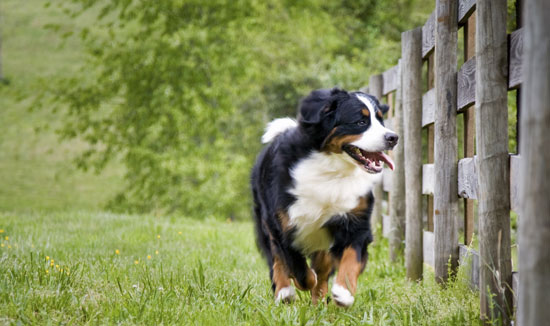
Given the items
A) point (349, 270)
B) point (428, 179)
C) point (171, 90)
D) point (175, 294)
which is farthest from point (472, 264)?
point (171, 90)

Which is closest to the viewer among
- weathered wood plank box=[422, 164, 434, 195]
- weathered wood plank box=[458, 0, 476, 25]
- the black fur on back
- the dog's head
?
weathered wood plank box=[458, 0, 476, 25]

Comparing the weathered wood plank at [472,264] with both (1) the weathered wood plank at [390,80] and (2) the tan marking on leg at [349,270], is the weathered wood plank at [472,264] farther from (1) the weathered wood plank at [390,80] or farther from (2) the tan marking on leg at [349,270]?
(1) the weathered wood plank at [390,80]

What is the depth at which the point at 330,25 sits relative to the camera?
16.6 metres

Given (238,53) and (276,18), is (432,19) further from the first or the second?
(276,18)

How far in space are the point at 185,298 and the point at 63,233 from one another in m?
3.58

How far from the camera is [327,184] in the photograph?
3.92 m

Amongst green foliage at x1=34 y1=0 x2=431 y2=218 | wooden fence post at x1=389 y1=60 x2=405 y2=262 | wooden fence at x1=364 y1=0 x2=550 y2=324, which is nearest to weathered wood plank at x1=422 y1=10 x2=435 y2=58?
wooden fence at x1=364 y1=0 x2=550 y2=324

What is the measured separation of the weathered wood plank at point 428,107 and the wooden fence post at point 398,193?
793 millimetres

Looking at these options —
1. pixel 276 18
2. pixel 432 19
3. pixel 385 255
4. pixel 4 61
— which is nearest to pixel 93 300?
pixel 432 19

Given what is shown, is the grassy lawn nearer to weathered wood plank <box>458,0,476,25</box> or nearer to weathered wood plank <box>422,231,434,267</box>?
weathered wood plank <box>422,231,434,267</box>

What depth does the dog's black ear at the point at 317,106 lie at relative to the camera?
155 inches

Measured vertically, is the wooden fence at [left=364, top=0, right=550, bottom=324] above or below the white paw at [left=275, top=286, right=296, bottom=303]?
above

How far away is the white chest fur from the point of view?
3.90m

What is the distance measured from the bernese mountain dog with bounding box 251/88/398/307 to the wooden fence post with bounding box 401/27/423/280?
3.53 feet
